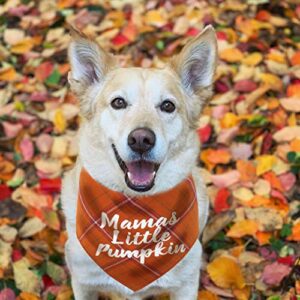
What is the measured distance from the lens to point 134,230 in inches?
120

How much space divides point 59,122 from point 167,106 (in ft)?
5.86

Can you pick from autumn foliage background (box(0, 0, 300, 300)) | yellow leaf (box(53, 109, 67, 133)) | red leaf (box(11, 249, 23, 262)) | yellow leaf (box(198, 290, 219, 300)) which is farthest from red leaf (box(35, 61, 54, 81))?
yellow leaf (box(198, 290, 219, 300))

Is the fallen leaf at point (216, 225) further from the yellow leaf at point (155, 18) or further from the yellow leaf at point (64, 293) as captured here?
the yellow leaf at point (155, 18)

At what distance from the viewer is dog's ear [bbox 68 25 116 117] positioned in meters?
3.01

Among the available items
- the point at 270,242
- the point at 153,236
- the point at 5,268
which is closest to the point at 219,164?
the point at 270,242

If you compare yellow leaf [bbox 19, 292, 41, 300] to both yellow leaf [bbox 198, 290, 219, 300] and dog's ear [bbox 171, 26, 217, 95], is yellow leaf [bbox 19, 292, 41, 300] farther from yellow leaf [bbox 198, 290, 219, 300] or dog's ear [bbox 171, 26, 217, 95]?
dog's ear [bbox 171, 26, 217, 95]

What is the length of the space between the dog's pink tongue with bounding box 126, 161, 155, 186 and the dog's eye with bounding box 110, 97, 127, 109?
292 millimetres

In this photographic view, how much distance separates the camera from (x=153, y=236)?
307 centimetres

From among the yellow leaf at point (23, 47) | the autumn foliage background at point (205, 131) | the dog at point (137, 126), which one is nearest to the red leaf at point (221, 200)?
the autumn foliage background at point (205, 131)

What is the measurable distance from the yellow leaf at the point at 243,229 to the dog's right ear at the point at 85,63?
1.30m

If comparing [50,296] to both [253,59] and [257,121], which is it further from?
[253,59]

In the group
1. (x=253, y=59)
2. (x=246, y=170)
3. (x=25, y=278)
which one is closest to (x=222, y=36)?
(x=253, y=59)

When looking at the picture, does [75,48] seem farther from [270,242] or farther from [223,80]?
[223,80]

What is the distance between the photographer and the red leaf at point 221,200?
3.95m
